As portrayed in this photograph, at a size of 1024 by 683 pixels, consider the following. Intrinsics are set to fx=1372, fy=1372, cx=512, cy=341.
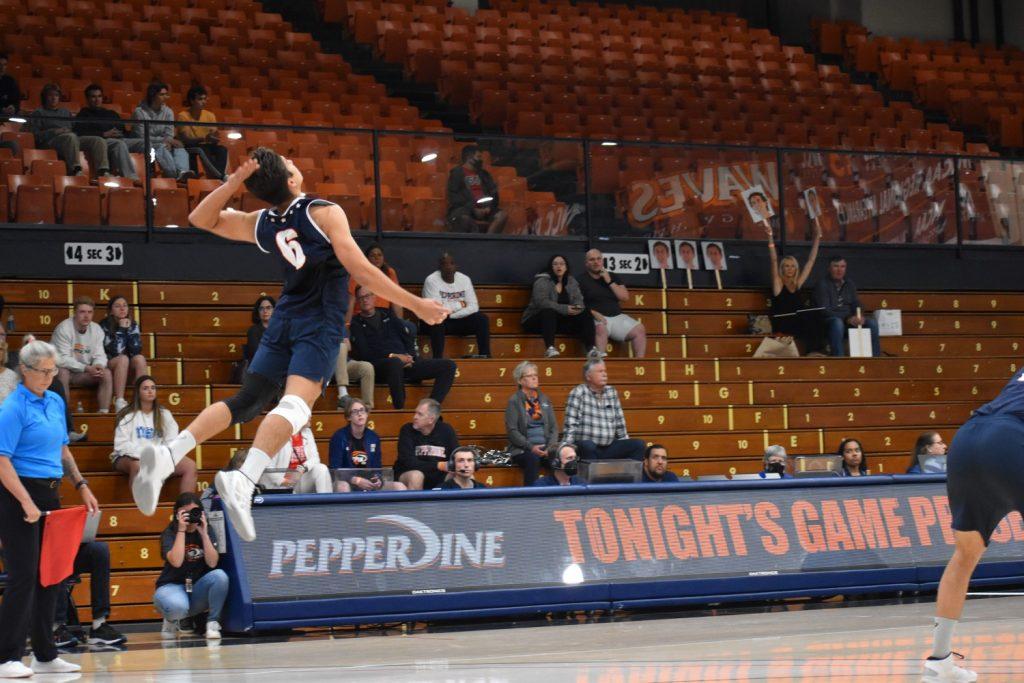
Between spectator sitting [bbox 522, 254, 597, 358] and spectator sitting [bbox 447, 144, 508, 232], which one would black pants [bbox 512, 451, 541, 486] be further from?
spectator sitting [bbox 447, 144, 508, 232]

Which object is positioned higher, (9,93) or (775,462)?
(9,93)

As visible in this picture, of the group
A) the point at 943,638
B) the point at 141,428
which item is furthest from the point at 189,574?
the point at 943,638

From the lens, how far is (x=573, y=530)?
10695 mm

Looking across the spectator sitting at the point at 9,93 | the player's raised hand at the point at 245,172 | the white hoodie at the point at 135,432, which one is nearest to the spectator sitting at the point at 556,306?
the white hoodie at the point at 135,432

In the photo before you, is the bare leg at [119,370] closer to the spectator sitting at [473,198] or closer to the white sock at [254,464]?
the spectator sitting at [473,198]

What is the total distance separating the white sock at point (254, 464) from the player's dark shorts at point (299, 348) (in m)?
0.38

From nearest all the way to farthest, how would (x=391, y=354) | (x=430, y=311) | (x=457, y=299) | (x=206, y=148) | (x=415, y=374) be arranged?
1. (x=430, y=311)
2. (x=391, y=354)
3. (x=415, y=374)
4. (x=206, y=148)
5. (x=457, y=299)

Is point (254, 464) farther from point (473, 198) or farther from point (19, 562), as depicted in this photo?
point (473, 198)

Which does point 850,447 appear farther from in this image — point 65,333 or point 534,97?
point 534,97

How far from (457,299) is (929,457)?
5399 millimetres

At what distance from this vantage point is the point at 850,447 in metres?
12.7

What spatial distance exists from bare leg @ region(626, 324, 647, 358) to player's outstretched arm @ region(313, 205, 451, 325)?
31.9ft

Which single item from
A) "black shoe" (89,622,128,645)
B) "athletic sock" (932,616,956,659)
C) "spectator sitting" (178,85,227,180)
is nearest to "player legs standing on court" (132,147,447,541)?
"athletic sock" (932,616,956,659)

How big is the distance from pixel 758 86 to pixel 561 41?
322 centimetres
